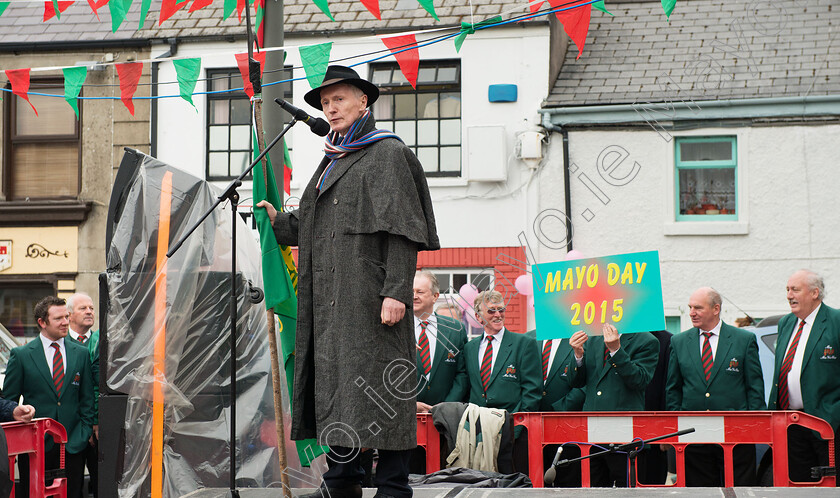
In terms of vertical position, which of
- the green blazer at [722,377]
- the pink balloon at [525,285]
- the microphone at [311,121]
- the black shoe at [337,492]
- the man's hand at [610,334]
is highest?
the microphone at [311,121]

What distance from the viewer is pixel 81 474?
7.74m

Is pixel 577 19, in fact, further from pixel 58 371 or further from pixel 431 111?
pixel 431 111

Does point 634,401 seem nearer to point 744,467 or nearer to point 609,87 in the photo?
point 744,467

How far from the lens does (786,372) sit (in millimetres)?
7102

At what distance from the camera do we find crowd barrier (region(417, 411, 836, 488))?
6129 mm

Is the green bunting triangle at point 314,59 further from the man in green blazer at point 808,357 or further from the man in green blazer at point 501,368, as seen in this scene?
the man in green blazer at point 808,357

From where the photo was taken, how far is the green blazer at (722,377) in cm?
712

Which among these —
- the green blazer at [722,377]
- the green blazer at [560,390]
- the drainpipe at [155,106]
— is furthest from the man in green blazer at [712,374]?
the drainpipe at [155,106]

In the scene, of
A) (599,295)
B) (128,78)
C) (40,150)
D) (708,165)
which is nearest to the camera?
(599,295)

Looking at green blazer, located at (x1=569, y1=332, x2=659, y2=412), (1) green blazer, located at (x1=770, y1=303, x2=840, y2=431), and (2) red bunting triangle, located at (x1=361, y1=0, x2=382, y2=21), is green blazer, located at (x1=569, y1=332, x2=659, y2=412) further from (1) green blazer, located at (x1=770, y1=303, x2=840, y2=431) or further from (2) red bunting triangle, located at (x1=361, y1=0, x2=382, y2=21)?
(2) red bunting triangle, located at (x1=361, y1=0, x2=382, y2=21)

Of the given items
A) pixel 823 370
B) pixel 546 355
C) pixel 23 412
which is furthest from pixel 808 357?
pixel 23 412

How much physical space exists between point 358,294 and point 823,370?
3.88m

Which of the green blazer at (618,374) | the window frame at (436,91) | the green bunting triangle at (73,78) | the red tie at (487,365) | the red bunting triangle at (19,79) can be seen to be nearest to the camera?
the green blazer at (618,374)

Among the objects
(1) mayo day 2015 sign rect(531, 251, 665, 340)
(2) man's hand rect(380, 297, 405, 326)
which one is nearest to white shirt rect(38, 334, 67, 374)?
(1) mayo day 2015 sign rect(531, 251, 665, 340)
